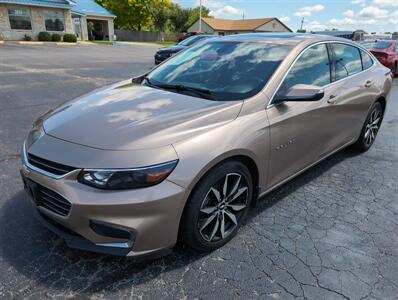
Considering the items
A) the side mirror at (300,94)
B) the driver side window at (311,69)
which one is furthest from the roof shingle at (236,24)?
the side mirror at (300,94)

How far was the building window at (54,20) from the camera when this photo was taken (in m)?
28.2

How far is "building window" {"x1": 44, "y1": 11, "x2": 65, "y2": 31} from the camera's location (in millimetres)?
28188

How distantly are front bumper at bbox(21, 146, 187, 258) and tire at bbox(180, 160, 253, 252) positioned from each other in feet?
0.44

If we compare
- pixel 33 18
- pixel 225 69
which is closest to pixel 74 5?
pixel 33 18

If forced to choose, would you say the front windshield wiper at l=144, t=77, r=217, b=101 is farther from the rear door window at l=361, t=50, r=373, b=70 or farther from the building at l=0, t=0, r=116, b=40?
the building at l=0, t=0, r=116, b=40

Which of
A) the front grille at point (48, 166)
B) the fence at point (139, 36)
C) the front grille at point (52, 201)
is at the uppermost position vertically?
the front grille at point (48, 166)

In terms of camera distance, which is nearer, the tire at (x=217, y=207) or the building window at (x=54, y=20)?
the tire at (x=217, y=207)

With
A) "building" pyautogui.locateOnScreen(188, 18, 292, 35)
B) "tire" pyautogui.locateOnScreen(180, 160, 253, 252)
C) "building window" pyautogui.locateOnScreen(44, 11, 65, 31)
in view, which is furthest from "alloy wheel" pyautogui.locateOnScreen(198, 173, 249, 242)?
"building" pyautogui.locateOnScreen(188, 18, 292, 35)

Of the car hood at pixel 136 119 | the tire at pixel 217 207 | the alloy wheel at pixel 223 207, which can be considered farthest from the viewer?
the alloy wheel at pixel 223 207

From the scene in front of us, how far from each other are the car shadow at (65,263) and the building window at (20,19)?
29709 mm

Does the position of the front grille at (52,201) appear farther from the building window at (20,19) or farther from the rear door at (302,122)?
the building window at (20,19)

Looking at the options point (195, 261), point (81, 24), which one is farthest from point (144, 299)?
point (81, 24)

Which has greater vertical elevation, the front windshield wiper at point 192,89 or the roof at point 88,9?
the roof at point 88,9

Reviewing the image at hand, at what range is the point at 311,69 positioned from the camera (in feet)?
10.6
